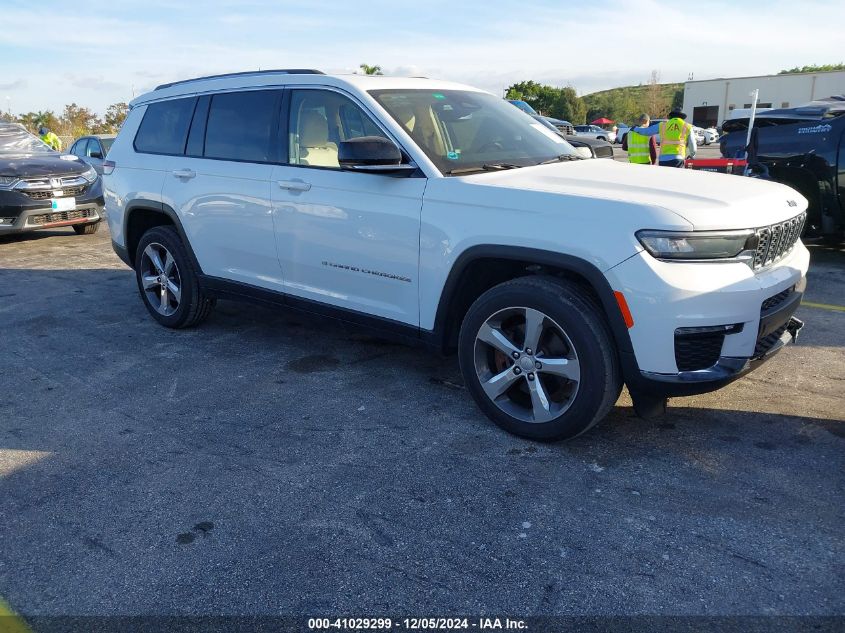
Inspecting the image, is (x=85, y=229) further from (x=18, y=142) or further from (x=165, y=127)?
(x=165, y=127)

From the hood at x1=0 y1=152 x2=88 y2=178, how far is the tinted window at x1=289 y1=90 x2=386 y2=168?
22.3ft

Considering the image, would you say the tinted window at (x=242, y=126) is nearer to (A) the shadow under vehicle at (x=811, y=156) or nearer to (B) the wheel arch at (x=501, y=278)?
(B) the wheel arch at (x=501, y=278)

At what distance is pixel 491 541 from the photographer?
2773 mm

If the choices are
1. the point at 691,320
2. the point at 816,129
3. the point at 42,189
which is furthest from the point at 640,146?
the point at 691,320

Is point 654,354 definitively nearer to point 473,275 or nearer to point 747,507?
point 747,507

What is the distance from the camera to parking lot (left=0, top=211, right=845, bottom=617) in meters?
2.50

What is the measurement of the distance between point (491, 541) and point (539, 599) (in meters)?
0.37

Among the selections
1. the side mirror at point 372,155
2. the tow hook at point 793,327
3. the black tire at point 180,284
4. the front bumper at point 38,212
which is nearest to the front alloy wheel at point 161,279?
the black tire at point 180,284

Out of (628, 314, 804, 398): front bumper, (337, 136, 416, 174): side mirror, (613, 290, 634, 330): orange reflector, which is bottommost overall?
(628, 314, 804, 398): front bumper

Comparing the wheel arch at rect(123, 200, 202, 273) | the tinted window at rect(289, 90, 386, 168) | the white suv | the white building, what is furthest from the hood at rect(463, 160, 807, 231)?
the white building

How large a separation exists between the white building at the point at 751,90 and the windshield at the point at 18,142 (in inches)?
2391

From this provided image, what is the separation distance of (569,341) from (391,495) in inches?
42.6

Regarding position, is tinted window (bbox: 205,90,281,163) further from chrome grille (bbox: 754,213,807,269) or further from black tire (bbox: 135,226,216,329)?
chrome grille (bbox: 754,213,807,269)

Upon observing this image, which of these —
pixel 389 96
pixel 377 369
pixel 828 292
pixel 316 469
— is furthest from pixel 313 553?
pixel 828 292
